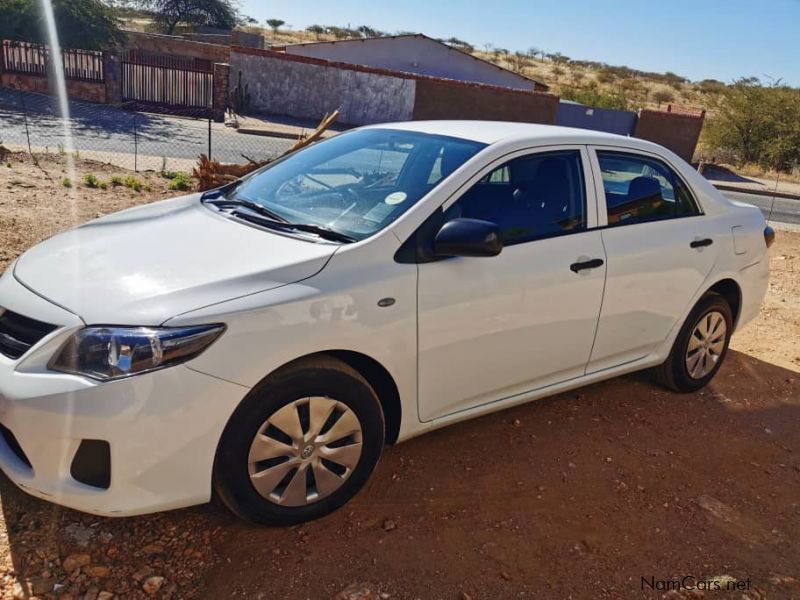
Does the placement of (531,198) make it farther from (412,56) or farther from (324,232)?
(412,56)

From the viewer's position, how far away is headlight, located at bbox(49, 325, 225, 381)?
2398 mm

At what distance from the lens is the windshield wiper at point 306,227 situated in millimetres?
→ 3020

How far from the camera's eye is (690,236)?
13.9 feet

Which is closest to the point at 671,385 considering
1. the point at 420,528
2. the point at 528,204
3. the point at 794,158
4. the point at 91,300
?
the point at 528,204

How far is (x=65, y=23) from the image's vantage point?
1028 inches

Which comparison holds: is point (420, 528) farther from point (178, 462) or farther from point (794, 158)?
point (794, 158)

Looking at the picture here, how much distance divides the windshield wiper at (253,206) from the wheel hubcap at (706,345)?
113 inches

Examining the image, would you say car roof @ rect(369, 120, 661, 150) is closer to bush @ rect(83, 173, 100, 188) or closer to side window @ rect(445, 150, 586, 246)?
side window @ rect(445, 150, 586, 246)

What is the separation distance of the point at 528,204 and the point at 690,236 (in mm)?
1345

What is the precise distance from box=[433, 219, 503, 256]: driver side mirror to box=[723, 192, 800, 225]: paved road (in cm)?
1534

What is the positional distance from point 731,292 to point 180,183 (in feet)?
27.7

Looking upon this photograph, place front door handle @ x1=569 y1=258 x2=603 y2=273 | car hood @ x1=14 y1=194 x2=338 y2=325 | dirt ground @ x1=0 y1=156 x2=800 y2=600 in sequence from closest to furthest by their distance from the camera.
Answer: car hood @ x1=14 y1=194 x2=338 y2=325, dirt ground @ x1=0 y1=156 x2=800 y2=600, front door handle @ x1=569 y1=258 x2=603 y2=273

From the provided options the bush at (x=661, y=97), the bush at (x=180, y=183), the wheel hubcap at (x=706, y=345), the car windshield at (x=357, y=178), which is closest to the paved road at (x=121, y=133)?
the bush at (x=180, y=183)

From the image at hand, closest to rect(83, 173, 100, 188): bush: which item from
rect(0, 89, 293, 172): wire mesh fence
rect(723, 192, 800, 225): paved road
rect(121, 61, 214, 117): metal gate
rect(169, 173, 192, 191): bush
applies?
rect(169, 173, 192, 191): bush
